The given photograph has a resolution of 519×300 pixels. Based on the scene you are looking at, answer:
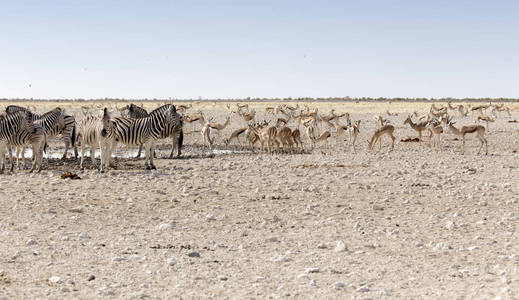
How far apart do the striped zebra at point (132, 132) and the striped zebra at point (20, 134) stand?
4.78 feet

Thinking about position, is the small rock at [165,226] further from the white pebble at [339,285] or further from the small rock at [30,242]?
the white pebble at [339,285]

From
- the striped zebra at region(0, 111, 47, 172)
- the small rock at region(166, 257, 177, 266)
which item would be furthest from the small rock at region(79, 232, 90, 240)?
the striped zebra at region(0, 111, 47, 172)

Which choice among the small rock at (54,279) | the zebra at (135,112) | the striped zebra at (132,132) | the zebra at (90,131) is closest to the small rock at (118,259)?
the small rock at (54,279)

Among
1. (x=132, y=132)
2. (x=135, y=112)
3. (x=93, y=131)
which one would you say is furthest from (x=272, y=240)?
(x=135, y=112)

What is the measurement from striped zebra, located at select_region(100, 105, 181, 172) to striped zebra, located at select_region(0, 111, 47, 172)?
57.3 inches

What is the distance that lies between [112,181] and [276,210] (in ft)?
15.1

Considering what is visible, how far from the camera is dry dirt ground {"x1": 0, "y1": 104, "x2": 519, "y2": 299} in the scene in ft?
20.0

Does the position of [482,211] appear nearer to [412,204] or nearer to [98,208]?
[412,204]

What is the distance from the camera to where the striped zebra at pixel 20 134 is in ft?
50.1

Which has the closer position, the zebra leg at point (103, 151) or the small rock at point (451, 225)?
the small rock at point (451, 225)

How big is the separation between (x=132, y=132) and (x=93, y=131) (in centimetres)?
95

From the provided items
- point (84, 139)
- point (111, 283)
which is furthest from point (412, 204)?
point (84, 139)

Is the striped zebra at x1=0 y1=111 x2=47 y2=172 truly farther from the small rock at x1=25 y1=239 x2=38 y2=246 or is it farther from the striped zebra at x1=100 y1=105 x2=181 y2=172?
the small rock at x1=25 y1=239 x2=38 y2=246

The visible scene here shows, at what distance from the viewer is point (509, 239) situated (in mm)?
7914
